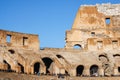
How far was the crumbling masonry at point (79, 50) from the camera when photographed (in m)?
37.2

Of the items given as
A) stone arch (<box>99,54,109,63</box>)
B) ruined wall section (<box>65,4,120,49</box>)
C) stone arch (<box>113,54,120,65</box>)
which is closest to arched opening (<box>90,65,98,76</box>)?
stone arch (<box>99,54,109,63</box>)

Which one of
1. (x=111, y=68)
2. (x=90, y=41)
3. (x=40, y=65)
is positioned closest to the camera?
(x=40, y=65)

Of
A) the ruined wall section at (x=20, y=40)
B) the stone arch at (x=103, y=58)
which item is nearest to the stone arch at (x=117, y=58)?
the stone arch at (x=103, y=58)

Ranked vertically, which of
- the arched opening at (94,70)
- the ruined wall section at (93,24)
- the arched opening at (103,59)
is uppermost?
the ruined wall section at (93,24)

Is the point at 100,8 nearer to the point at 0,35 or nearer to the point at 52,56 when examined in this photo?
the point at 52,56

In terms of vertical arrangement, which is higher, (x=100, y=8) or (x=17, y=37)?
Result: (x=100, y=8)

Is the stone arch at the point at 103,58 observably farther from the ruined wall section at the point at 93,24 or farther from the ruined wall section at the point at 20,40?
the ruined wall section at the point at 20,40

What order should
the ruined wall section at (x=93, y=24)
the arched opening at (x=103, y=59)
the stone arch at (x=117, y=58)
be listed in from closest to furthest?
the stone arch at (x=117, y=58) < the arched opening at (x=103, y=59) < the ruined wall section at (x=93, y=24)

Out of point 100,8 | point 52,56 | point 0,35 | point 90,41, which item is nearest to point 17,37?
point 0,35

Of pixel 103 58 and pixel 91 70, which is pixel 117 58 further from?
pixel 91 70

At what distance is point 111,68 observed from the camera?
142 feet

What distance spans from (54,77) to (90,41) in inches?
521

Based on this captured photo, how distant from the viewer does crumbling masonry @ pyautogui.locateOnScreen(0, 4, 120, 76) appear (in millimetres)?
37188

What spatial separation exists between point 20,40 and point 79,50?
967 centimetres
